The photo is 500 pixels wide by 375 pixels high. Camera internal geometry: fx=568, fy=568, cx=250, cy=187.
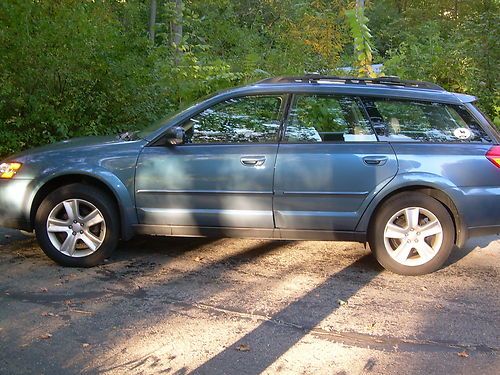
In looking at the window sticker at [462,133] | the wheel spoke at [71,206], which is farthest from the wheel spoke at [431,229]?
the wheel spoke at [71,206]

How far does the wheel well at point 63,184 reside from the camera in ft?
16.9

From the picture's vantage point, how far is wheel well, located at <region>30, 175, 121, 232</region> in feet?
16.9

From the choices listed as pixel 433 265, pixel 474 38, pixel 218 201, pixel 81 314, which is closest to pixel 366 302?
pixel 433 265

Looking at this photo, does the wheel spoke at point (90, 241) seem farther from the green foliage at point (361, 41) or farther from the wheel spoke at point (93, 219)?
the green foliage at point (361, 41)

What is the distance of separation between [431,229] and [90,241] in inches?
120

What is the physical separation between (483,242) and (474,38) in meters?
5.61

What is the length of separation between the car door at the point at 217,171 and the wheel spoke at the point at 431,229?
135cm

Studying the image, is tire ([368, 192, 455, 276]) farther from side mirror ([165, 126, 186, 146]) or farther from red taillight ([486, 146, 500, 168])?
side mirror ([165, 126, 186, 146])

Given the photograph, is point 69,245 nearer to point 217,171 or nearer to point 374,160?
point 217,171

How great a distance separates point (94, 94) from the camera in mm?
8828

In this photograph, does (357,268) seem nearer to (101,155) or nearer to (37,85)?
(101,155)

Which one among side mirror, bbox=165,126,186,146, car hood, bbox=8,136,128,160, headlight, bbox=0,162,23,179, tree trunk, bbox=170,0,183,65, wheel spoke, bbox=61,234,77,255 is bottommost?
wheel spoke, bbox=61,234,77,255

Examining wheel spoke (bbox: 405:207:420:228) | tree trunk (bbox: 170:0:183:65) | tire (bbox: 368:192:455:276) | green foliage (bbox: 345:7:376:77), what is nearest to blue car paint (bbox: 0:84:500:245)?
tire (bbox: 368:192:455:276)

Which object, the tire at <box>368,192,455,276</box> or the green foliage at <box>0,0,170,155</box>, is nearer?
the tire at <box>368,192,455,276</box>
